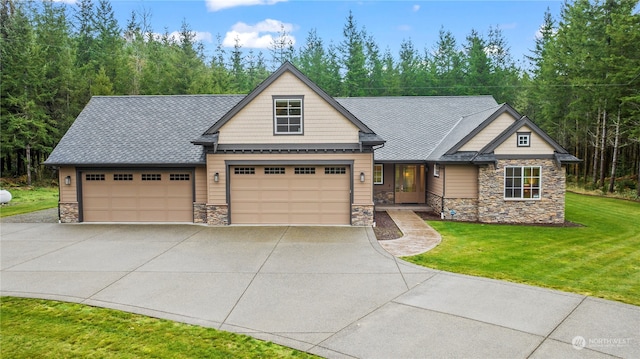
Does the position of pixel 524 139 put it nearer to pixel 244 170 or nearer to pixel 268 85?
pixel 268 85

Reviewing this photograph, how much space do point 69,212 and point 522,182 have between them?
61.2ft

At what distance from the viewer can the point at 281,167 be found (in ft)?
47.7

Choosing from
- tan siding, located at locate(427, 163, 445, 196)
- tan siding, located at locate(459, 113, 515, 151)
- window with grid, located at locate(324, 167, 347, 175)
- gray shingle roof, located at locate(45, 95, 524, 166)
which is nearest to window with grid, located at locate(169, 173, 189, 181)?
gray shingle roof, located at locate(45, 95, 524, 166)

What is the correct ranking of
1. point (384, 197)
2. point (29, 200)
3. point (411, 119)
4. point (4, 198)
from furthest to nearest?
1. point (29, 200)
2. point (411, 119)
3. point (4, 198)
4. point (384, 197)

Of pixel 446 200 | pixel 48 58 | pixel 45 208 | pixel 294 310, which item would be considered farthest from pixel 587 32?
pixel 48 58

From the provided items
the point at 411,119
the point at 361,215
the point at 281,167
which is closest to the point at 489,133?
the point at 411,119

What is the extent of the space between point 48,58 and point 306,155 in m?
28.8

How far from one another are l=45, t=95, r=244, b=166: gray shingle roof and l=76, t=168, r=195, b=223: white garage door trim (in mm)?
700

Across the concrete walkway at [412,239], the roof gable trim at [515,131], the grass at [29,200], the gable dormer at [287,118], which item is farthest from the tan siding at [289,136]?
the grass at [29,200]

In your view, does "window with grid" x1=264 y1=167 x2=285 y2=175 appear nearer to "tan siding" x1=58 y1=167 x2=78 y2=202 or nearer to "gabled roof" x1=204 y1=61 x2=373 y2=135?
"gabled roof" x1=204 y1=61 x2=373 y2=135

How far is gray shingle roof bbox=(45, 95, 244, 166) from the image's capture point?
1486 centimetres

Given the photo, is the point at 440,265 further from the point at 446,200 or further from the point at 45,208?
the point at 45,208

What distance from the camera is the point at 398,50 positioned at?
44281 millimetres

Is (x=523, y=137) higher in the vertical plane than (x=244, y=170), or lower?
higher
